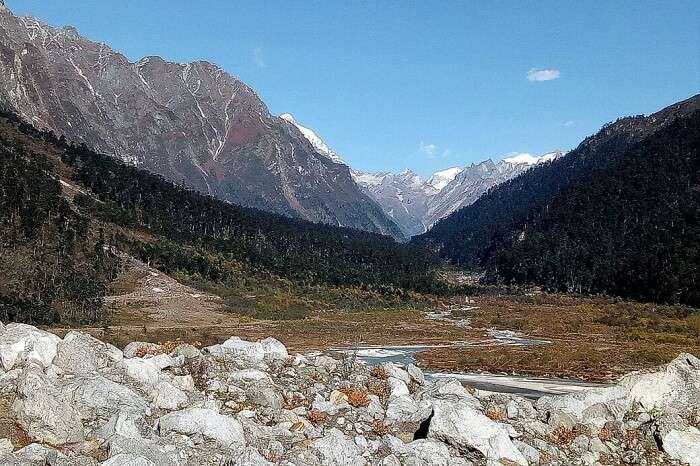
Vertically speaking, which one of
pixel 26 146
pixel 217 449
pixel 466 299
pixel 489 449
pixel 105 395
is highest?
pixel 26 146

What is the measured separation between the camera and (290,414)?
15281 mm

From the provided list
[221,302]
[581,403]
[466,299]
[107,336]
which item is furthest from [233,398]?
[466,299]

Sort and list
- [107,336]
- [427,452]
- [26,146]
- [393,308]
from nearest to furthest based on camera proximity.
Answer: [427,452], [107,336], [393,308], [26,146]

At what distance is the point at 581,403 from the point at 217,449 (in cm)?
1139

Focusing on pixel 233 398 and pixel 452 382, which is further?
pixel 452 382

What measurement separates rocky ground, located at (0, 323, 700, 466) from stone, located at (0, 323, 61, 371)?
0.12ft

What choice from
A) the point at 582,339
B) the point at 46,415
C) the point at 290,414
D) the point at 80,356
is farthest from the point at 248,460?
the point at 582,339

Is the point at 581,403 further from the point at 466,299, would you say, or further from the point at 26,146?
the point at 26,146

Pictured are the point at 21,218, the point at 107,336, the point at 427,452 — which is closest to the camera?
the point at 427,452

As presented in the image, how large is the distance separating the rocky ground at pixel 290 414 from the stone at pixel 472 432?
30 millimetres

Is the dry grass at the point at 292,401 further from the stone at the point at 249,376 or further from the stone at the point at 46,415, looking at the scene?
the stone at the point at 46,415

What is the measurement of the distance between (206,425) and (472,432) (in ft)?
22.6

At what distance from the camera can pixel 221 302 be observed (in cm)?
11931

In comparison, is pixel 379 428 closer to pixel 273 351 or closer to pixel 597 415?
pixel 273 351
